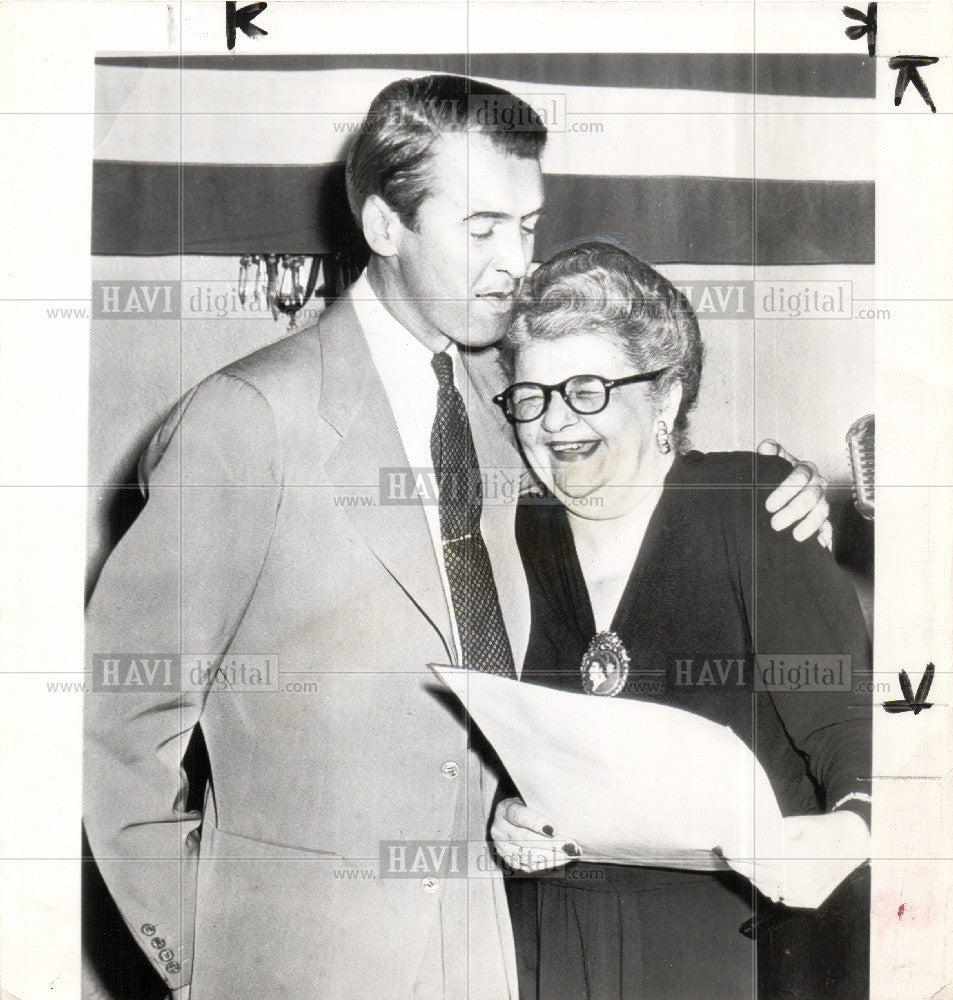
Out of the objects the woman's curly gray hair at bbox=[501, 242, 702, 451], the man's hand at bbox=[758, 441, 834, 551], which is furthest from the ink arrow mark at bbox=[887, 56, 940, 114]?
the man's hand at bbox=[758, 441, 834, 551]

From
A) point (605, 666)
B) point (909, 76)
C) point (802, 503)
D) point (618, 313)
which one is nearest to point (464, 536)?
point (605, 666)

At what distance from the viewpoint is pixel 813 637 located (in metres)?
1.50

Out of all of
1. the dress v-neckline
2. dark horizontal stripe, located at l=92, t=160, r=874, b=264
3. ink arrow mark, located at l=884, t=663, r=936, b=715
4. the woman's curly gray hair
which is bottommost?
ink arrow mark, located at l=884, t=663, r=936, b=715

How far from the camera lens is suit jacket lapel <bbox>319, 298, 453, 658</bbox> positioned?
56.4 inches

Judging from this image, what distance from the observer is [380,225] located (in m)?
1.45

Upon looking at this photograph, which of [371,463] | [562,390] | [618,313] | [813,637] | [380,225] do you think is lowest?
[813,637]

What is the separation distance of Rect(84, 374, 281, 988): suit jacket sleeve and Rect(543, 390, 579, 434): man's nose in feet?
1.31

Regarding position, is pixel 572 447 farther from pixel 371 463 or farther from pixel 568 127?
pixel 568 127

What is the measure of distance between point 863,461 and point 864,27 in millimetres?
672

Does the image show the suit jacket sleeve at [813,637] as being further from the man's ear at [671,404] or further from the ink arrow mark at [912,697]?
the man's ear at [671,404]

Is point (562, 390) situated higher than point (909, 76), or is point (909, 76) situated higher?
point (909, 76)

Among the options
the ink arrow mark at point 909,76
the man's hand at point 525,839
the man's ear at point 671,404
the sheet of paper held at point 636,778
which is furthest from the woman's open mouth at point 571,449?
the ink arrow mark at point 909,76

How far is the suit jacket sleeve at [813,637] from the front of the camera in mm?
1489

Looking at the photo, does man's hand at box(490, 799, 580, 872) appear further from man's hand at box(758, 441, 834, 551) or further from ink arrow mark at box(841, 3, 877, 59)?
ink arrow mark at box(841, 3, 877, 59)
